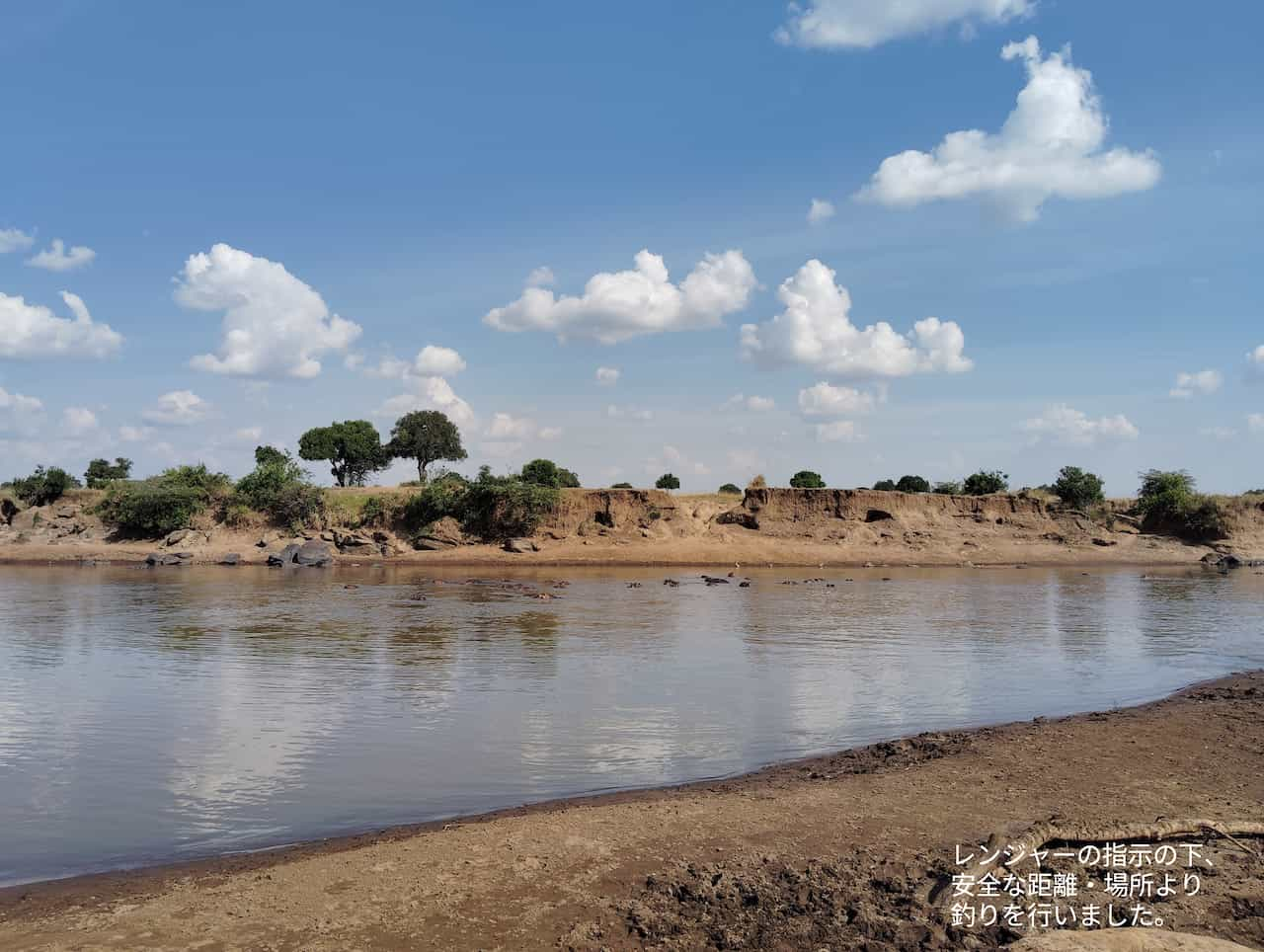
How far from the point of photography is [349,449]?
63.8m

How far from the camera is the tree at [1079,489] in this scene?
5200cm

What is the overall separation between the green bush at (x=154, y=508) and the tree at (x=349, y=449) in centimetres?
1622

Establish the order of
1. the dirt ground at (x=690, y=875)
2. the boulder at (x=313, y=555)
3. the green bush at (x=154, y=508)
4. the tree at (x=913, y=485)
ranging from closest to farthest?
the dirt ground at (x=690, y=875)
the boulder at (x=313, y=555)
the green bush at (x=154, y=508)
the tree at (x=913, y=485)

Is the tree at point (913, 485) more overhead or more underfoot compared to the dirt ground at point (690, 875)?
more overhead

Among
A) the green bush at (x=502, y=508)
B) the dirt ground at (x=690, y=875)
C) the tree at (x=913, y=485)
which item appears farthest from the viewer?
the tree at (x=913, y=485)

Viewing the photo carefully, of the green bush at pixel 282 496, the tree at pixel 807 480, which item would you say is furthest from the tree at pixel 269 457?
the tree at pixel 807 480

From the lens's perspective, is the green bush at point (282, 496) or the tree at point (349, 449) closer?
the green bush at point (282, 496)

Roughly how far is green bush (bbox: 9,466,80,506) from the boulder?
58.6 feet

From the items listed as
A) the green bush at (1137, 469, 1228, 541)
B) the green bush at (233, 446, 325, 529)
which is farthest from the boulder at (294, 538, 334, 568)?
the green bush at (1137, 469, 1228, 541)

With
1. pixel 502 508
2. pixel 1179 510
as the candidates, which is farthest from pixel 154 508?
pixel 1179 510

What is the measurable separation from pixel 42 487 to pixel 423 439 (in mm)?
23472

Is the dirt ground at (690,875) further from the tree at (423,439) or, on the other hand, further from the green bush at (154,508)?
the tree at (423,439)

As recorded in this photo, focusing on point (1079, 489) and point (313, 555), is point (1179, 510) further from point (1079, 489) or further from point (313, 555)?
point (313, 555)

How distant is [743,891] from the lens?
526cm
